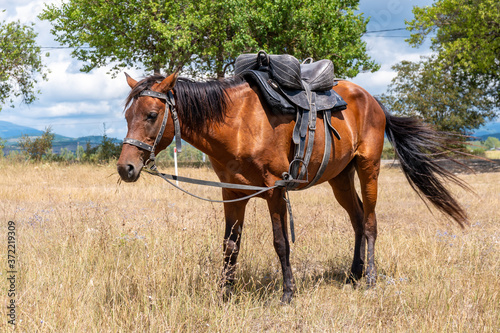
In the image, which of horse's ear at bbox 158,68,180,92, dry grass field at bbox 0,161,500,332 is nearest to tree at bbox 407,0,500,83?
dry grass field at bbox 0,161,500,332

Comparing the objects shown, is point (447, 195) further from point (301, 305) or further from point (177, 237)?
point (177, 237)

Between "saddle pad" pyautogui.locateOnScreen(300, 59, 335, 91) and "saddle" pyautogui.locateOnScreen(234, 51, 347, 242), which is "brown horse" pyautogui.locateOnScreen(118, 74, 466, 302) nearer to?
"saddle" pyautogui.locateOnScreen(234, 51, 347, 242)

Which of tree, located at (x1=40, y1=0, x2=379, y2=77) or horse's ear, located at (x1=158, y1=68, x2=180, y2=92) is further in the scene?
tree, located at (x1=40, y1=0, x2=379, y2=77)

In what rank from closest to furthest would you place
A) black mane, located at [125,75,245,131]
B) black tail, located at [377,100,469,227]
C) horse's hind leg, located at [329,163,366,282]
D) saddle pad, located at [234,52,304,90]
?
black mane, located at [125,75,245,131] < saddle pad, located at [234,52,304,90] < horse's hind leg, located at [329,163,366,282] < black tail, located at [377,100,469,227]

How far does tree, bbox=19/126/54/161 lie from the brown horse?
17.7 m

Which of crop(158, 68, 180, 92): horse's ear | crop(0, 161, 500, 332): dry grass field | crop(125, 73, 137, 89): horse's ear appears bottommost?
crop(0, 161, 500, 332): dry grass field

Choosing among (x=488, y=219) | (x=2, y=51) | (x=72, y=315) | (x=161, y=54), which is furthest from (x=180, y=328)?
(x=2, y=51)

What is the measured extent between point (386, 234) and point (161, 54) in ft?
58.0

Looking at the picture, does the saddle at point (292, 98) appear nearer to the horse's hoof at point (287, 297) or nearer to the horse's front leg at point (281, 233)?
the horse's front leg at point (281, 233)

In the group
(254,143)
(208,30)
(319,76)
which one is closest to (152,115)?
(254,143)

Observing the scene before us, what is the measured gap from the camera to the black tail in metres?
5.05

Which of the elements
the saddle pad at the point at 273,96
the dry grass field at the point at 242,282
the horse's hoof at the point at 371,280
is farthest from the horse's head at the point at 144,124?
the horse's hoof at the point at 371,280

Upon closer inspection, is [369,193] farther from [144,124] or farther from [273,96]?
[144,124]

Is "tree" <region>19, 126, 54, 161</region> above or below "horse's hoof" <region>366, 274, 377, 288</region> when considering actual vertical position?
above
